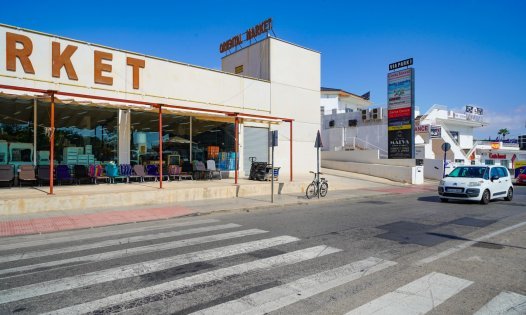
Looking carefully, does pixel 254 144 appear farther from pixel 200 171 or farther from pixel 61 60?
pixel 61 60

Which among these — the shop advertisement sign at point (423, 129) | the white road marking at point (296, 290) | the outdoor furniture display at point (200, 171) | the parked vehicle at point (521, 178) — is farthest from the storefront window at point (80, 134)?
the parked vehicle at point (521, 178)

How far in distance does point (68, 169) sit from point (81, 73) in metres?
4.38

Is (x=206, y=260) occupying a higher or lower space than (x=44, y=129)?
lower

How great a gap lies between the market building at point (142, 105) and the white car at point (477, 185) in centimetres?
750

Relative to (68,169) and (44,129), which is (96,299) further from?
(44,129)

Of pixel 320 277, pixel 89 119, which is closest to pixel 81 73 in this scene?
pixel 89 119

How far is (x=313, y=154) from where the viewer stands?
26344 mm

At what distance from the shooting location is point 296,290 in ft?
15.9

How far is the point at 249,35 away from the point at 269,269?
23.2 metres

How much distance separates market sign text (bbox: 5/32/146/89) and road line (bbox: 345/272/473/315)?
15.8m

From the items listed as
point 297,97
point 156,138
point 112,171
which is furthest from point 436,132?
point 112,171

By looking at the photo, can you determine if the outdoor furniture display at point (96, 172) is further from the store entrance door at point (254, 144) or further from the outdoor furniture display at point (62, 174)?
the store entrance door at point (254, 144)

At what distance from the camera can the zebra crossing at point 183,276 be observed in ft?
14.3

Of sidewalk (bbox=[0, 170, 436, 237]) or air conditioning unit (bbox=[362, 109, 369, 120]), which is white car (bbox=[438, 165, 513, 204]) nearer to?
sidewalk (bbox=[0, 170, 436, 237])
